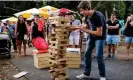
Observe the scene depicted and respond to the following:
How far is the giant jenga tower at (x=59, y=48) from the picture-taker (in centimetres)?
792

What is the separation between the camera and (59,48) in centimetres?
798

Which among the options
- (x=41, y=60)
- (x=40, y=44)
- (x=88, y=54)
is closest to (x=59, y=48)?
(x=88, y=54)

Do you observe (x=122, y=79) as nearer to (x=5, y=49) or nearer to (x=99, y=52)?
(x=99, y=52)

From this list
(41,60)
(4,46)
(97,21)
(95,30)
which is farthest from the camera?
(4,46)

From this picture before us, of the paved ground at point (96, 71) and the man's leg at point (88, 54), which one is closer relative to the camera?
the man's leg at point (88, 54)

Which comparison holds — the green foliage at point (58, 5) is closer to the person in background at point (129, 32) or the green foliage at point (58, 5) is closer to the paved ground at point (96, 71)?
the person in background at point (129, 32)

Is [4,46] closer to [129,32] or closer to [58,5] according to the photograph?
[129,32]

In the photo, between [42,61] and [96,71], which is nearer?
A: [96,71]

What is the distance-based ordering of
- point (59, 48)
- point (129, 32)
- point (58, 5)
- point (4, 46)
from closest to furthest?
point (59, 48), point (129, 32), point (4, 46), point (58, 5)

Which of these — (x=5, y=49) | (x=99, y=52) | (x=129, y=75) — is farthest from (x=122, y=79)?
(x=5, y=49)

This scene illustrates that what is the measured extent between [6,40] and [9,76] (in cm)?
463

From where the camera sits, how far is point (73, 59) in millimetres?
10672

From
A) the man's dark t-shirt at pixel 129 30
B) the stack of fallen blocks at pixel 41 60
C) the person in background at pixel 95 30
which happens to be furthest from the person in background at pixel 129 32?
the person in background at pixel 95 30

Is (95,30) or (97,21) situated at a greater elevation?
(97,21)
